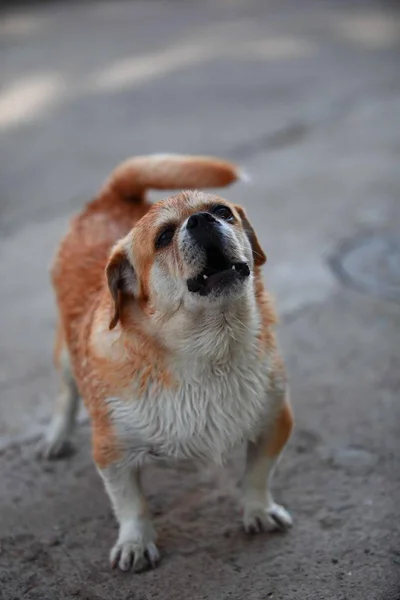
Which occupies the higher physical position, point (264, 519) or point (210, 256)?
point (210, 256)

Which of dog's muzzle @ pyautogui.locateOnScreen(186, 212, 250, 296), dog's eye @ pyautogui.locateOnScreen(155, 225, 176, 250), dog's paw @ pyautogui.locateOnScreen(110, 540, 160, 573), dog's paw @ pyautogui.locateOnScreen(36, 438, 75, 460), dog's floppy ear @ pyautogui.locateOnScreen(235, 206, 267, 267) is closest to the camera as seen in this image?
dog's muzzle @ pyautogui.locateOnScreen(186, 212, 250, 296)

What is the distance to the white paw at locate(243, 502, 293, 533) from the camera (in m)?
3.09

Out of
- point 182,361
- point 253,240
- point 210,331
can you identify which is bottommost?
point 182,361

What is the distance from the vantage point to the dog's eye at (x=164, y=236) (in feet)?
9.18

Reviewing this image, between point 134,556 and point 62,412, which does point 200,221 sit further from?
point 62,412

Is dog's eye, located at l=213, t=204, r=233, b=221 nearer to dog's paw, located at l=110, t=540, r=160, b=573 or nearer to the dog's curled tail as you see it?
the dog's curled tail

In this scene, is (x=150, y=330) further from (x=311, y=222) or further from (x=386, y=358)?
(x=311, y=222)

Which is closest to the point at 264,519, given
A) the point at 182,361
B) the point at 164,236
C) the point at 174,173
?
the point at 182,361

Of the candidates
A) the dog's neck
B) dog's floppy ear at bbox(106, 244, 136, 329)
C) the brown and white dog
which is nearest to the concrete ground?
the brown and white dog

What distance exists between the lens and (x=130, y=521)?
119 inches

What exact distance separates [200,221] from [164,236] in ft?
0.55

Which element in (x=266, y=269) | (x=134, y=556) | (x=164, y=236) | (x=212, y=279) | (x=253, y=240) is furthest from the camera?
(x=266, y=269)

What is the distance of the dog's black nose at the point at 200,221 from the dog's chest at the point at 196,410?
1.59 ft

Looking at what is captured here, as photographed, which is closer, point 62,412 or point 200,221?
point 200,221
